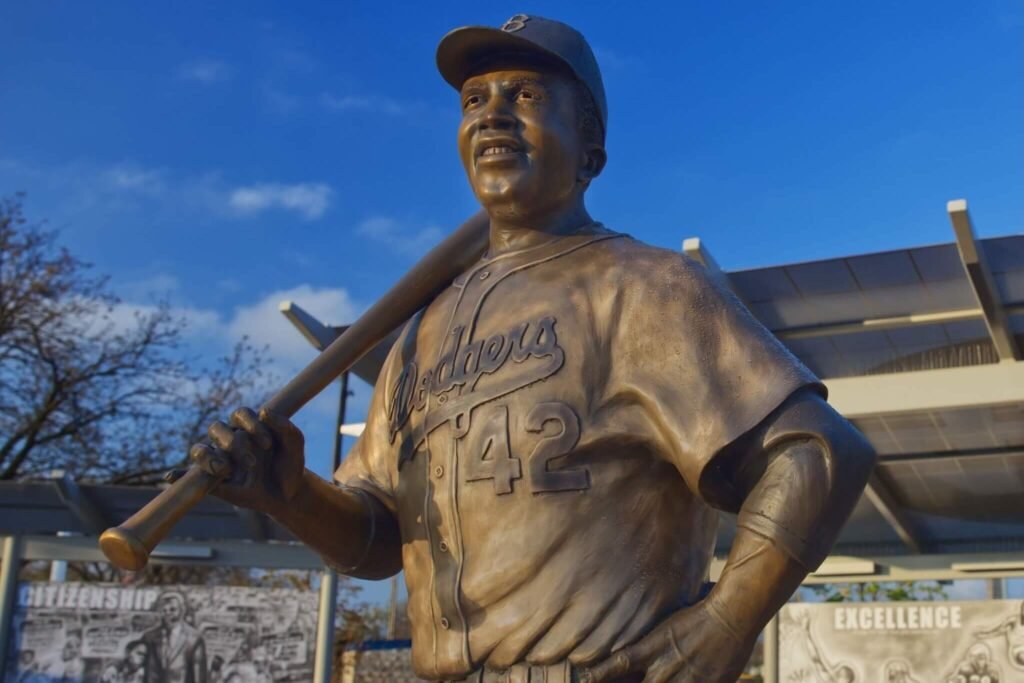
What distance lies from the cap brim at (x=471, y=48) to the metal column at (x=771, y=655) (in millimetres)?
12472

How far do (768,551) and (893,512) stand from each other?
45.5 ft

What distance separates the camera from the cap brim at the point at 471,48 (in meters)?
3.28

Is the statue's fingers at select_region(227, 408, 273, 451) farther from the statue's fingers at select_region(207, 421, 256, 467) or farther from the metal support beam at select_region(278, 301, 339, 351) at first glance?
the metal support beam at select_region(278, 301, 339, 351)

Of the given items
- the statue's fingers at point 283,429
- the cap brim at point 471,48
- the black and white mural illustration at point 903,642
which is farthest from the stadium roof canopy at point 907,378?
the statue's fingers at point 283,429

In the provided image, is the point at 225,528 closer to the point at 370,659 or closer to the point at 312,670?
the point at 312,670

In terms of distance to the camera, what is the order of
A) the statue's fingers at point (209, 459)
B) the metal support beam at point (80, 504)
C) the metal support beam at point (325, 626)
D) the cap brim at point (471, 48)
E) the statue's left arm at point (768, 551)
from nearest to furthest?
the statue's left arm at point (768, 551) < the statue's fingers at point (209, 459) < the cap brim at point (471, 48) < the metal support beam at point (80, 504) < the metal support beam at point (325, 626)

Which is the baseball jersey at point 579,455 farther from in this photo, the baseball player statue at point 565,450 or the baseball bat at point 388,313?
the baseball bat at point 388,313

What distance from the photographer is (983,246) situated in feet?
38.6

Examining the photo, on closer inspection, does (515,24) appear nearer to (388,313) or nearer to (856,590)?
(388,313)

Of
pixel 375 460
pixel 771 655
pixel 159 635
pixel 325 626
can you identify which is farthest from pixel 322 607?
pixel 375 460

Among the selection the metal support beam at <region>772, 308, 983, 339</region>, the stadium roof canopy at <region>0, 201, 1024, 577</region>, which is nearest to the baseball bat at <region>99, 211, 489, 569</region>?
the stadium roof canopy at <region>0, 201, 1024, 577</region>

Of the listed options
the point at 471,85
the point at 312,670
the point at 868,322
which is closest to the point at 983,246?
the point at 868,322

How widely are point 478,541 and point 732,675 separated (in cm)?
65

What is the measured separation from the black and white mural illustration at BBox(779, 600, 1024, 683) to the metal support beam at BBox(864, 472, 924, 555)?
1276 mm
